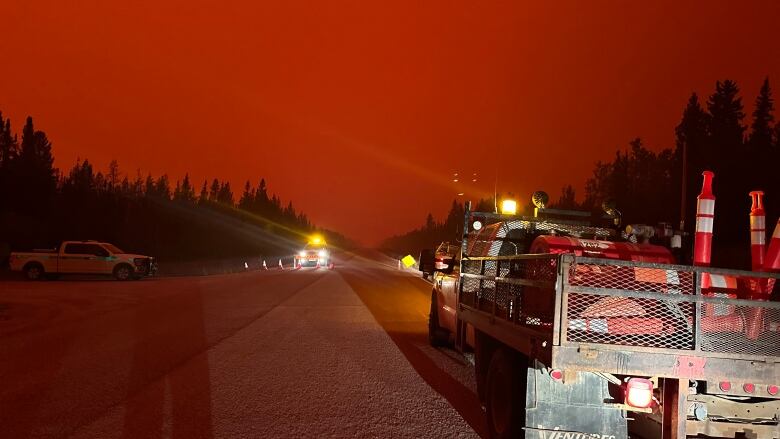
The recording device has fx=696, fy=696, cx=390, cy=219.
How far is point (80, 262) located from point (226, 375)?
943 inches

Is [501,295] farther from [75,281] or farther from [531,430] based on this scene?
[75,281]

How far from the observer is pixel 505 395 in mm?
6383

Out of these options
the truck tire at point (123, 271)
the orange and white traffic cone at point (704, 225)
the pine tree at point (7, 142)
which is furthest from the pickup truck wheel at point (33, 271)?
the pine tree at point (7, 142)

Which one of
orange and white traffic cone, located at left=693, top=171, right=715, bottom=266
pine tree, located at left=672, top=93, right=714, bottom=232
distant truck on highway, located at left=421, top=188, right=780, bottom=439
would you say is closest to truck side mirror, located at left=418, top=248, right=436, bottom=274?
distant truck on highway, located at left=421, top=188, right=780, bottom=439

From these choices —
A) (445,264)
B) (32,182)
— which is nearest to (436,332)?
(445,264)

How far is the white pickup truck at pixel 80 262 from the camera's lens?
29625 mm

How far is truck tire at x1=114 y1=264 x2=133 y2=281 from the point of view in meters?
31.0

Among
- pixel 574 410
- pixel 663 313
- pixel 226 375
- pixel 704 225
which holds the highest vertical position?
pixel 704 225

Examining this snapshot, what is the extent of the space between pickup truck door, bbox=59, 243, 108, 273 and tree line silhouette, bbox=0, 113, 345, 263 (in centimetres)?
1253

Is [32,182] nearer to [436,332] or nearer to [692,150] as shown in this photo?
[692,150]

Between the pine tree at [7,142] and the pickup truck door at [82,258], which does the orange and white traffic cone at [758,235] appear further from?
the pine tree at [7,142]

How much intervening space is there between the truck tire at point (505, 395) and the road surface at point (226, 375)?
354 mm

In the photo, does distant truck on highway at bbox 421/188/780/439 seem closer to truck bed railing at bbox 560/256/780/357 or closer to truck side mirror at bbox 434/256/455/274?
truck bed railing at bbox 560/256/780/357

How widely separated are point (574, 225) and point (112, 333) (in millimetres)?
8991
